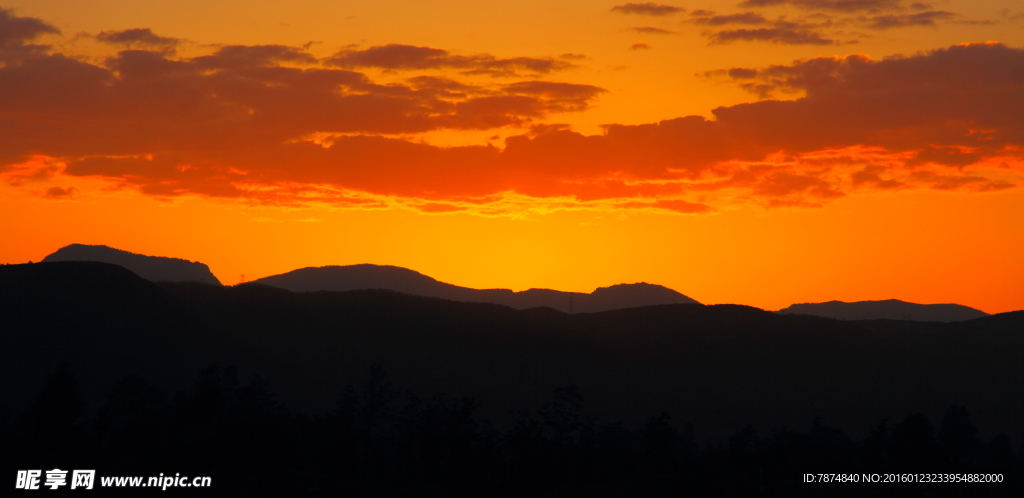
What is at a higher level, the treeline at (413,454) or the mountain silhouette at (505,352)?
the mountain silhouette at (505,352)

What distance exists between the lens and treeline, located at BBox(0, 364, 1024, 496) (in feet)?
159

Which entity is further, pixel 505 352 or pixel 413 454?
pixel 505 352

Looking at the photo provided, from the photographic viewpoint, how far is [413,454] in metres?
60.7

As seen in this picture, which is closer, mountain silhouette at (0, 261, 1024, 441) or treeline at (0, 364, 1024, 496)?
treeline at (0, 364, 1024, 496)

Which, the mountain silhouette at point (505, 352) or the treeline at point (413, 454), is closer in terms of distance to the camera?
the treeline at point (413, 454)

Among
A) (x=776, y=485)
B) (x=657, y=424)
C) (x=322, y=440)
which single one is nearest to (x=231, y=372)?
(x=322, y=440)

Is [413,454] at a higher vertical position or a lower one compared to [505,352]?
lower

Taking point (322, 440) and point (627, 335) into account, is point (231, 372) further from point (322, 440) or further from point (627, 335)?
point (627, 335)

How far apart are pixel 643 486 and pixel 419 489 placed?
11967 millimetres

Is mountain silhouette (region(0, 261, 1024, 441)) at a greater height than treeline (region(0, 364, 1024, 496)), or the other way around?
mountain silhouette (region(0, 261, 1024, 441))

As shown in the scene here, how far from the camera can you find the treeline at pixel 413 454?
48562mm

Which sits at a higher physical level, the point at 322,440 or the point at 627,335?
the point at 627,335

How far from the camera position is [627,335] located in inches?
5625

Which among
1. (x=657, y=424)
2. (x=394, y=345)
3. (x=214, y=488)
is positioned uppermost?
(x=394, y=345)
